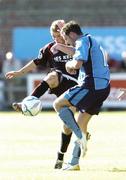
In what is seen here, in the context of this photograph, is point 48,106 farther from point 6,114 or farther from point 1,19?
point 1,19

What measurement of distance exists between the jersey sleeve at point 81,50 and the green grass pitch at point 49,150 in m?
1.54

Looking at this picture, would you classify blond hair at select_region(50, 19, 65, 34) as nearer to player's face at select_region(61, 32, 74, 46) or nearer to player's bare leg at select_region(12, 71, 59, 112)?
player's face at select_region(61, 32, 74, 46)

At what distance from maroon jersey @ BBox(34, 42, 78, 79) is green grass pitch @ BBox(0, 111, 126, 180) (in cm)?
147

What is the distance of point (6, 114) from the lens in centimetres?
2684

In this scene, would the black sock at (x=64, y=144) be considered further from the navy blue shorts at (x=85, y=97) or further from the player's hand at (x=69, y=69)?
the player's hand at (x=69, y=69)

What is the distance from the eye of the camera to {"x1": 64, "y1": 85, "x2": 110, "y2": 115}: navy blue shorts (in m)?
11.5

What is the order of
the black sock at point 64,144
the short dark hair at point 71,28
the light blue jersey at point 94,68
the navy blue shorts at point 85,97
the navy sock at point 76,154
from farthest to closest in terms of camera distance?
1. the black sock at point 64,144
2. the navy sock at point 76,154
3. the navy blue shorts at point 85,97
4. the light blue jersey at point 94,68
5. the short dark hair at point 71,28

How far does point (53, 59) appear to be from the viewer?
12680 millimetres

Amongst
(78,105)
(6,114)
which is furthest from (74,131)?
(6,114)

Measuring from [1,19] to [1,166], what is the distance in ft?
74.5

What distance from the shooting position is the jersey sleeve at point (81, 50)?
11195 millimetres

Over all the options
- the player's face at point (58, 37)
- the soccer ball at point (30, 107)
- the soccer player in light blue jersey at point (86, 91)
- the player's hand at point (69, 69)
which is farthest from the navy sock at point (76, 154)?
the player's face at point (58, 37)

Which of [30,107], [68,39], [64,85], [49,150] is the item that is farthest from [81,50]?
[49,150]

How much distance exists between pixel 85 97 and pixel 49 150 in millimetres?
3644
